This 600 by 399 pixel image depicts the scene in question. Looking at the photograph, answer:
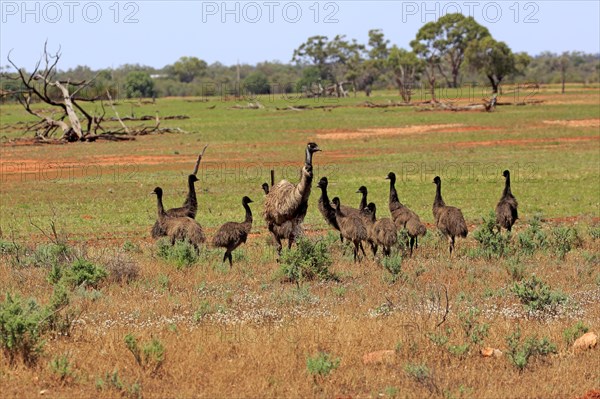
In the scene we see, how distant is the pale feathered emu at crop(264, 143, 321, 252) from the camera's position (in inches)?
557

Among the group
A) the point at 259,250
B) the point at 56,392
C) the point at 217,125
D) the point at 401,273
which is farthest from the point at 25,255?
the point at 217,125

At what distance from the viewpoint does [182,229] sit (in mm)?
14234

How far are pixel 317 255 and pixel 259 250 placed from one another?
3741 mm

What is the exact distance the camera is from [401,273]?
12352 mm

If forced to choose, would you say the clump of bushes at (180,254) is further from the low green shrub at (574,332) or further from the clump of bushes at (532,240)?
the low green shrub at (574,332)

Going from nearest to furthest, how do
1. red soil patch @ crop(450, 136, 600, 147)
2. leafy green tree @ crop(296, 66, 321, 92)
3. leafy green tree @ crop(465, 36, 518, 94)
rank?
red soil patch @ crop(450, 136, 600, 147)
leafy green tree @ crop(465, 36, 518, 94)
leafy green tree @ crop(296, 66, 321, 92)

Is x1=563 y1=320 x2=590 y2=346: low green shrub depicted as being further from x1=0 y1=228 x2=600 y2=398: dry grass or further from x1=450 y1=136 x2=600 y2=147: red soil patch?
x1=450 y1=136 x2=600 y2=147: red soil patch

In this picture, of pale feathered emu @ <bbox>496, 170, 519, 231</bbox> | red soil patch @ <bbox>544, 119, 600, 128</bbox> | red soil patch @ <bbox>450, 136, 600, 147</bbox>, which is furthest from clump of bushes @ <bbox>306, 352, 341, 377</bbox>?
red soil patch @ <bbox>544, 119, 600, 128</bbox>

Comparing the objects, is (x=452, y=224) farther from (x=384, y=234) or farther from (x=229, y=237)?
(x=229, y=237)

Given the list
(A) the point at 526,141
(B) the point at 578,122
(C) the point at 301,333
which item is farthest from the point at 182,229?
(B) the point at 578,122

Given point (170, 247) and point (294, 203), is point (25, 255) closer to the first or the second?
point (170, 247)

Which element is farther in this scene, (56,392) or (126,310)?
(126,310)

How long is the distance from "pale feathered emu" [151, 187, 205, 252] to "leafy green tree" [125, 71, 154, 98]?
314 ft

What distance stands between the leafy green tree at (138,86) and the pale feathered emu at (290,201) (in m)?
95.8
